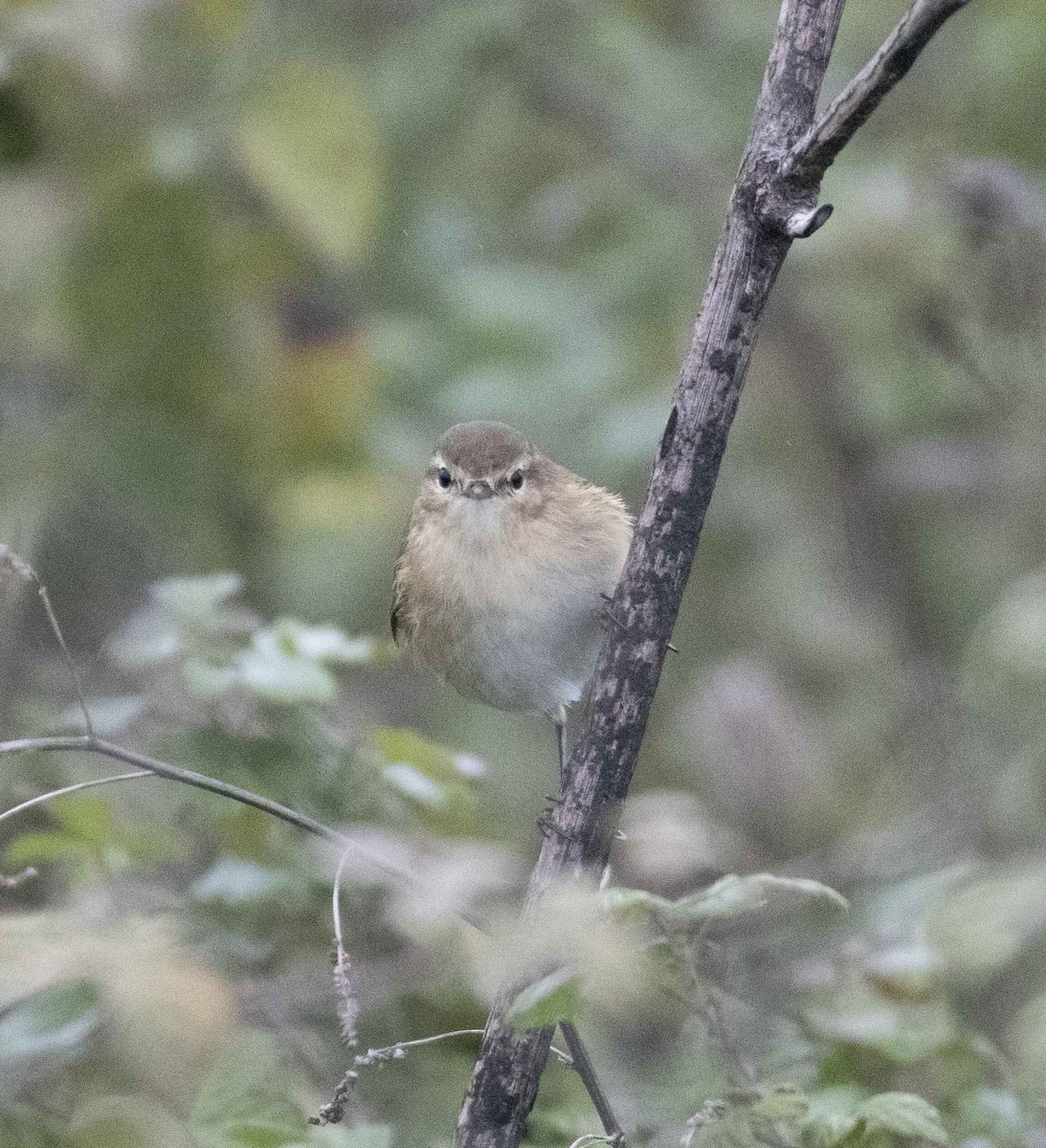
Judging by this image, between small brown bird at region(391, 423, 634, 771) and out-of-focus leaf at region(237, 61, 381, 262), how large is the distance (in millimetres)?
927

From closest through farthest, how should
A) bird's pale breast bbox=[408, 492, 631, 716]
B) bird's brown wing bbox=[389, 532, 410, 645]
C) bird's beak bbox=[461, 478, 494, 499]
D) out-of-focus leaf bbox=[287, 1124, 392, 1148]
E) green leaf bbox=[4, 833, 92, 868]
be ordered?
out-of-focus leaf bbox=[287, 1124, 392, 1148] → green leaf bbox=[4, 833, 92, 868] → bird's pale breast bbox=[408, 492, 631, 716] → bird's beak bbox=[461, 478, 494, 499] → bird's brown wing bbox=[389, 532, 410, 645]

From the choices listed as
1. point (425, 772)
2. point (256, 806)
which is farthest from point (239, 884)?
point (256, 806)

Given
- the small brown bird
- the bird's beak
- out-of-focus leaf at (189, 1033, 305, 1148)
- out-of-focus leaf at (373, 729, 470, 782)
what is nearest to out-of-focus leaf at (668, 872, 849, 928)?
out-of-focus leaf at (189, 1033, 305, 1148)

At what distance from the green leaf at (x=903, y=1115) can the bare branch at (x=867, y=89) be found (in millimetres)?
1168

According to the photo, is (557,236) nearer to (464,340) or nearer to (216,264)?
(464,340)

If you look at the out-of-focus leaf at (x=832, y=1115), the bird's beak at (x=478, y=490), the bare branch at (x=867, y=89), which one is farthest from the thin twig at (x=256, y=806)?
the bird's beak at (x=478, y=490)

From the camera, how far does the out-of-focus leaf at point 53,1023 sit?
216 centimetres

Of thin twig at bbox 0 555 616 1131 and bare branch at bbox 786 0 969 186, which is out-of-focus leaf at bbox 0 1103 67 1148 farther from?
bare branch at bbox 786 0 969 186

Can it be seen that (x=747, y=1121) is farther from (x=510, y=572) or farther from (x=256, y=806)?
(x=510, y=572)

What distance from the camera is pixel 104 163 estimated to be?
421 cm

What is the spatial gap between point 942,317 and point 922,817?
1950mm

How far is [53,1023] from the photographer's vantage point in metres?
2.18

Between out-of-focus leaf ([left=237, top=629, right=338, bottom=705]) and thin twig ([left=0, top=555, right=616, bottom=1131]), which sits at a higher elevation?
out-of-focus leaf ([left=237, top=629, right=338, bottom=705])

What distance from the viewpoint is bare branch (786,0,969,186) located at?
1729 mm
